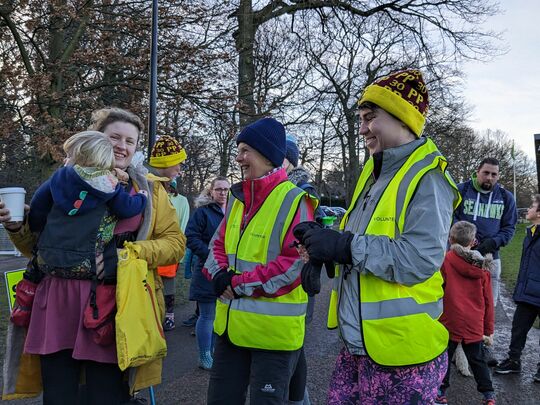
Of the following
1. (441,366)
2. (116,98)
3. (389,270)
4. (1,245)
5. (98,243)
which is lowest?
(1,245)

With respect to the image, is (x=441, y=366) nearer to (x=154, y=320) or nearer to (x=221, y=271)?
(x=221, y=271)

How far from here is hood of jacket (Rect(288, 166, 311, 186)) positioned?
4.15 metres

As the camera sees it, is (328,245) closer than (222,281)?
Yes

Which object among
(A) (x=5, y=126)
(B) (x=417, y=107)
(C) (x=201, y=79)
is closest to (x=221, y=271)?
(B) (x=417, y=107)

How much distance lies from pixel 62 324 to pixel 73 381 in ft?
0.98

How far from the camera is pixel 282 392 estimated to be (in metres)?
2.55

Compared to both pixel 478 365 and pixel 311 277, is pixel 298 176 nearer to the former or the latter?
pixel 311 277

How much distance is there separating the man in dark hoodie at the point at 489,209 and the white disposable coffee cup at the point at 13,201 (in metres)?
4.84

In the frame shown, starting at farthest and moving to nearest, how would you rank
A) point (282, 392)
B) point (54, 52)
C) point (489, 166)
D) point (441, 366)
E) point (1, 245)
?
point (1, 245) → point (54, 52) → point (489, 166) → point (282, 392) → point (441, 366)

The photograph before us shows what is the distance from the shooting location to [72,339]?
2482mm

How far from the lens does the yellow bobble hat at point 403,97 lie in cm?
210

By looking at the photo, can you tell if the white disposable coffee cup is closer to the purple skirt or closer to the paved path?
the purple skirt

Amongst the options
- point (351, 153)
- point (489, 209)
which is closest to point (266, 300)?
point (489, 209)

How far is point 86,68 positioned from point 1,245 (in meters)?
7.13
